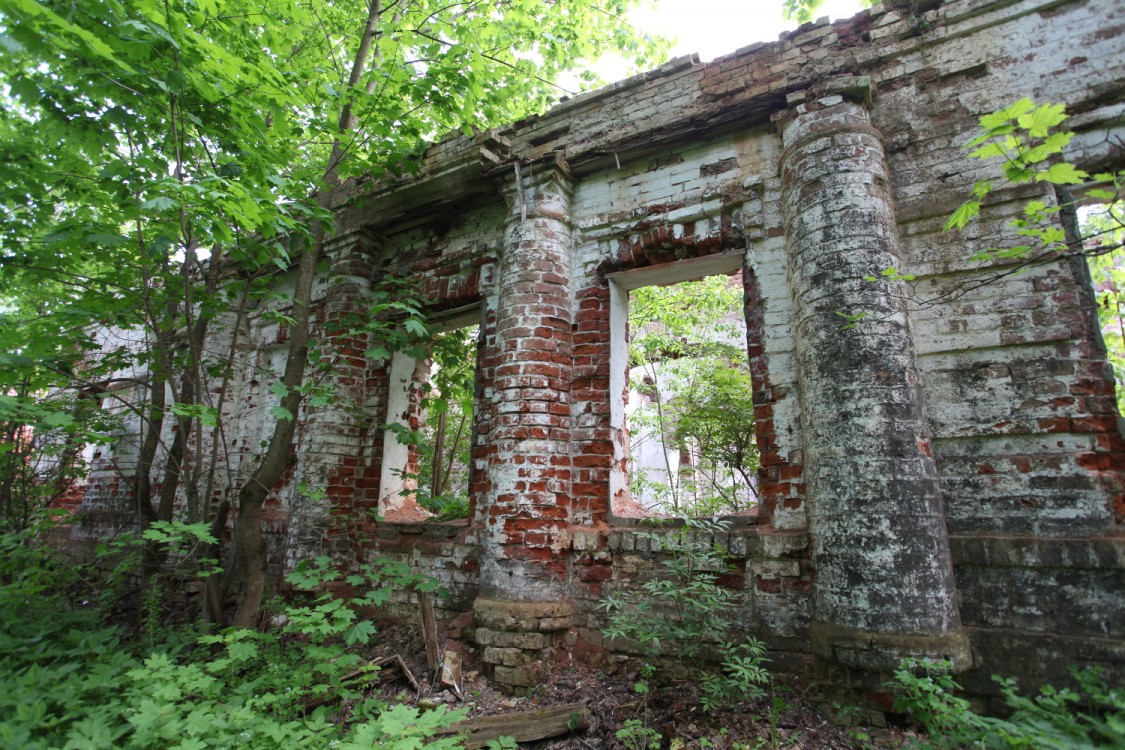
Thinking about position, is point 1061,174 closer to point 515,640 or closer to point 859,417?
point 859,417

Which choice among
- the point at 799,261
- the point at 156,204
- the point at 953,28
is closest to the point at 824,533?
the point at 799,261

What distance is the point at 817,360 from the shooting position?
3.17m

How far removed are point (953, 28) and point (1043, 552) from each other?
326cm

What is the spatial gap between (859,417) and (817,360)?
0.41 m

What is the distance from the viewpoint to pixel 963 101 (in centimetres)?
343

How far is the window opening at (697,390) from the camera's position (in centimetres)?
604

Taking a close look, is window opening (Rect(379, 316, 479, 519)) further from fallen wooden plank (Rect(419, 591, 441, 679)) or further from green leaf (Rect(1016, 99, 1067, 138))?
green leaf (Rect(1016, 99, 1067, 138))

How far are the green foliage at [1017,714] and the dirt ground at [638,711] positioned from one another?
259mm

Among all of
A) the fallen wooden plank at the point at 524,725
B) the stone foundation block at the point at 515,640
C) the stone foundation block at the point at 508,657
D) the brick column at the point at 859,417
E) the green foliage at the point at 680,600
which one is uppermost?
the brick column at the point at 859,417

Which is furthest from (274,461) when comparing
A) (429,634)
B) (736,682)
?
(736,682)

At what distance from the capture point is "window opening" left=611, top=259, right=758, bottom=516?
604 cm

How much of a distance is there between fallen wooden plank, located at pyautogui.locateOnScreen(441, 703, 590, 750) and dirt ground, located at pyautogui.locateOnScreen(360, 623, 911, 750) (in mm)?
48

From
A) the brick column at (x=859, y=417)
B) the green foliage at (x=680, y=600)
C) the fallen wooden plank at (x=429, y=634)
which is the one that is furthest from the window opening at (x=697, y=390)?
the fallen wooden plank at (x=429, y=634)

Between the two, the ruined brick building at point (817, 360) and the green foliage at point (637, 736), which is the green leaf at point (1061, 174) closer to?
the ruined brick building at point (817, 360)
